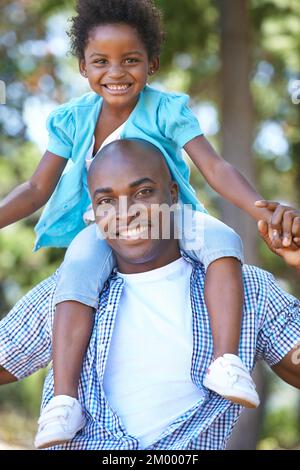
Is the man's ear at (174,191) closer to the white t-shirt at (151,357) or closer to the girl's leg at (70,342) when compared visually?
the white t-shirt at (151,357)

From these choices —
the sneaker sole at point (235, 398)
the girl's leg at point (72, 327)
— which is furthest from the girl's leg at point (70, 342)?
the sneaker sole at point (235, 398)

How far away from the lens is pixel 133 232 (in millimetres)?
3006

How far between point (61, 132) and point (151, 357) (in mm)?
1012

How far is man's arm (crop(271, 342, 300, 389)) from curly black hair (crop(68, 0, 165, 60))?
130 cm

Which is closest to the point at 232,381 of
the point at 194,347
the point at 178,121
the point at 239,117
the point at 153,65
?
the point at 194,347

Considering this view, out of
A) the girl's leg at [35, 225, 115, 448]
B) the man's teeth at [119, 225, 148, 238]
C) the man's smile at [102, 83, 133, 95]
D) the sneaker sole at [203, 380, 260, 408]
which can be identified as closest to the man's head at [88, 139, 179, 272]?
the man's teeth at [119, 225, 148, 238]

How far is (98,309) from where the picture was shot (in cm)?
309

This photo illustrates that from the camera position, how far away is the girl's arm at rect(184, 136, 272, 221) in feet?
9.95

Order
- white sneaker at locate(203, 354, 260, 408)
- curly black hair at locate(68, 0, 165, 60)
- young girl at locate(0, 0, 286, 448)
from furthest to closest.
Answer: curly black hair at locate(68, 0, 165, 60) → young girl at locate(0, 0, 286, 448) → white sneaker at locate(203, 354, 260, 408)

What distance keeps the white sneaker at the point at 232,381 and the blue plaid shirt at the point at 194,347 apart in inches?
6.2

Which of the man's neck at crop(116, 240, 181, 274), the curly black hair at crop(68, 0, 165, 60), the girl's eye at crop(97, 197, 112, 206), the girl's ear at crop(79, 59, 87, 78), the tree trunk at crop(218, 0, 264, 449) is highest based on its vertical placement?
the curly black hair at crop(68, 0, 165, 60)

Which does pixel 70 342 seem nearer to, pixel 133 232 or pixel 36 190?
pixel 133 232

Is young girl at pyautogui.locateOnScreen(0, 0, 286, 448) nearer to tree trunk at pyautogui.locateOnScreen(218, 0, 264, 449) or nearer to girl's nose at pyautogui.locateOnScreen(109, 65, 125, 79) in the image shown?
girl's nose at pyautogui.locateOnScreen(109, 65, 125, 79)

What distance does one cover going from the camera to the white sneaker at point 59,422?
279 centimetres
